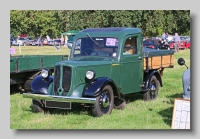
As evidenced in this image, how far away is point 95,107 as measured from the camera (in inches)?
308

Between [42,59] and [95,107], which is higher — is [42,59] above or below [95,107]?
above

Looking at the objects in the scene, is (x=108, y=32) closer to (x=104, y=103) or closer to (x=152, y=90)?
(x=104, y=103)

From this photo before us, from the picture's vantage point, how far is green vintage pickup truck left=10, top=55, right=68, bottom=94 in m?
10.6

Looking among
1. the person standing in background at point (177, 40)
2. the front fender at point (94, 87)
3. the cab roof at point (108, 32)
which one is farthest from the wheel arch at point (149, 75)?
the person standing in background at point (177, 40)

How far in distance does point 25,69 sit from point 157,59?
3.33 metres

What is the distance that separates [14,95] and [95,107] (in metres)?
3.63

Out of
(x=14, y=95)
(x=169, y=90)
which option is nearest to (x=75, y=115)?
(x=14, y=95)

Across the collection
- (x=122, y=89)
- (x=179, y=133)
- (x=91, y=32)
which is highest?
(x=91, y=32)

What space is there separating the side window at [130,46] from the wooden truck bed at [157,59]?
629 millimetres

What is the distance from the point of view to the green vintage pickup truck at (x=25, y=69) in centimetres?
1064

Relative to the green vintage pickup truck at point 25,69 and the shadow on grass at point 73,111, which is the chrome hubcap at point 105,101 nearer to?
the shadow on grass at point 73,111

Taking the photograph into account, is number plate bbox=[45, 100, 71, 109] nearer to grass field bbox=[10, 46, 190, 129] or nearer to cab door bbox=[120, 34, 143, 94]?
grass field bbox=[10, 46, 190, 129]

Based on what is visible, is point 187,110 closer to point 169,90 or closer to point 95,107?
point 95,107

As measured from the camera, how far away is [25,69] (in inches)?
430
